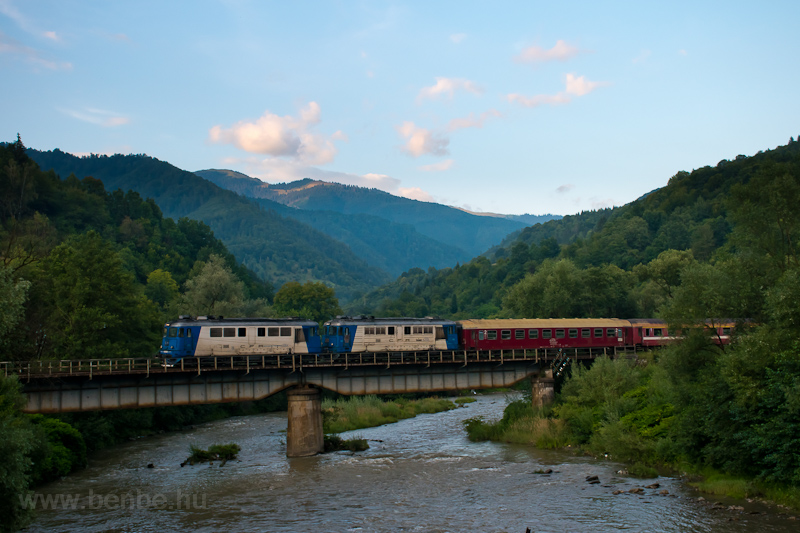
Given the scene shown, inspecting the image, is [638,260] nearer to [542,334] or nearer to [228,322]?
[542,334]

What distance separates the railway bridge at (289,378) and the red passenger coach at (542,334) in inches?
43.5

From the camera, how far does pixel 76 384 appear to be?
1810 inches

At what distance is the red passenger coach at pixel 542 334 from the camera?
5953 centimetres

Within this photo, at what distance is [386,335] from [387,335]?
0.09 m

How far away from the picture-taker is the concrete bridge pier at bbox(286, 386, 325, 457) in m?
51.4

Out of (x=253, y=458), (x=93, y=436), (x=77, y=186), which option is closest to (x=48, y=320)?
(x=93, y=436)

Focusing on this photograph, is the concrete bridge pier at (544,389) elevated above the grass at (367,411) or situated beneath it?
elevated above

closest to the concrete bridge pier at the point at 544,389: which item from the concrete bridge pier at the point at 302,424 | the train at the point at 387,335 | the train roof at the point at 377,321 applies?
the train at the point at 387,335

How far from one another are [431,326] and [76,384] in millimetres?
29053

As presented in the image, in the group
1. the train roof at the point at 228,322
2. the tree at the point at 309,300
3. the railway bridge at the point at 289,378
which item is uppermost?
the tree at the point at 309,300

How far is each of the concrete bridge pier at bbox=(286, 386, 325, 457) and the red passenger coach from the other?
1565cm

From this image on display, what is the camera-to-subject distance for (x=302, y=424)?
5184cm

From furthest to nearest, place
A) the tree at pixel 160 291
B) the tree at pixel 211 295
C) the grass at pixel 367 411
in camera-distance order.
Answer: the tree at pixel 160 291 → the tree at pixel 211 295 → the grass at pixel 367 411

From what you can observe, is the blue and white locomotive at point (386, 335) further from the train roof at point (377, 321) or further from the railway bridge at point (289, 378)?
the railway bridge at point (289, 378)
